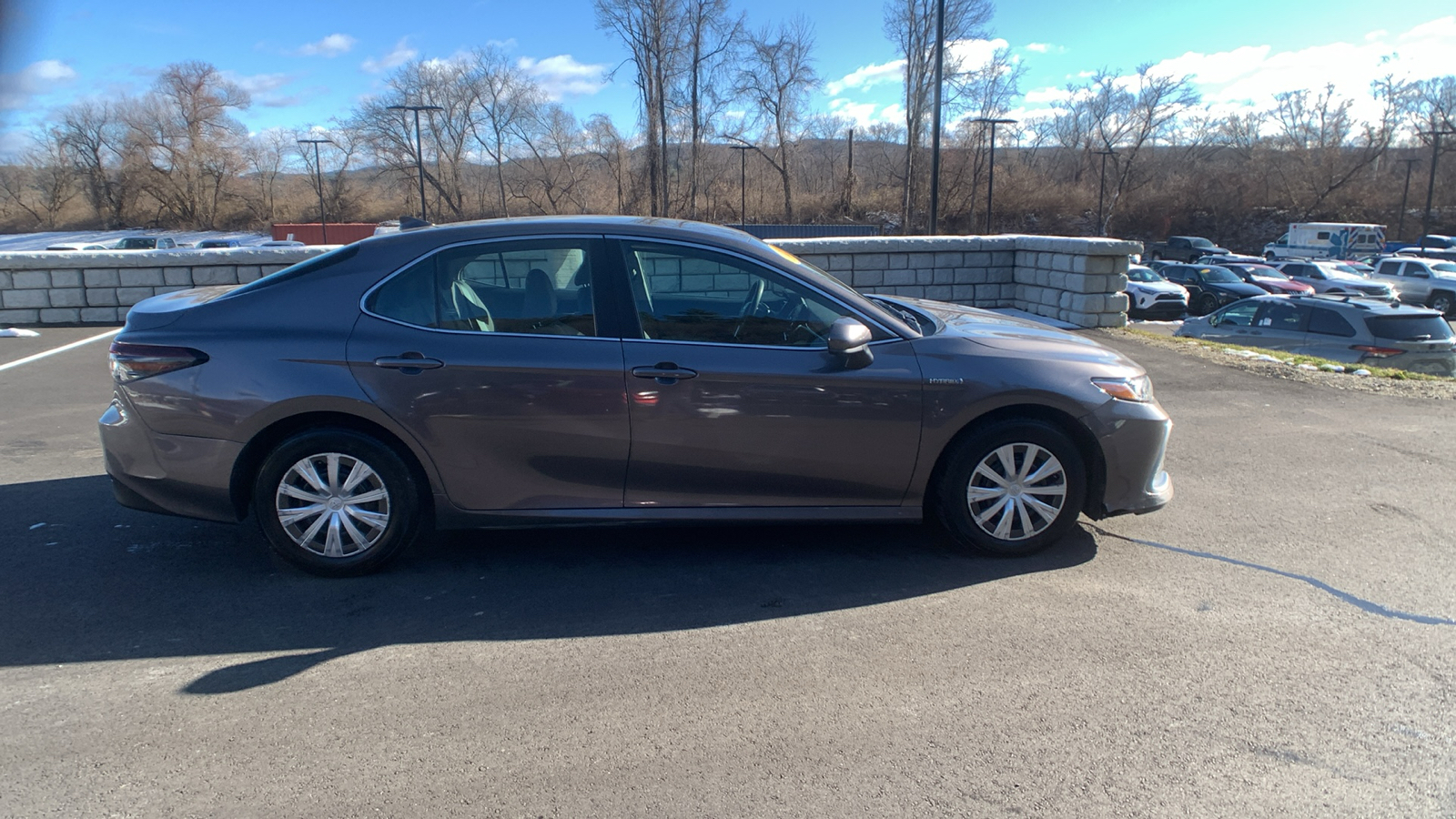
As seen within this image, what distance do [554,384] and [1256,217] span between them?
7025cm

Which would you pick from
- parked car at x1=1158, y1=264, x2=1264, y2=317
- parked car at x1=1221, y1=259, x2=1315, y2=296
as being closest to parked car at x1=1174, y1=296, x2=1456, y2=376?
parked car at x1=1221, y1=259, x2=1315, y2=296

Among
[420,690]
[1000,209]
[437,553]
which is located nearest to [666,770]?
[420,690]

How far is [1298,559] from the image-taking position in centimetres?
428

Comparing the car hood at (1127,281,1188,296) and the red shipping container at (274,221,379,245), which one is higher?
the red shipping container at (274,221,379,245)

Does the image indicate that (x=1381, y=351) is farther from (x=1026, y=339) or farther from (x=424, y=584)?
A: (x=424, y=584)

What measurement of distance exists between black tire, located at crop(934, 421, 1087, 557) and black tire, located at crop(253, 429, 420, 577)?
2.52 meters

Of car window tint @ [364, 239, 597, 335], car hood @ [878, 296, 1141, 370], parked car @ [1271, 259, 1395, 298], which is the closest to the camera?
car window tint @ [364, 239, 597, 335]

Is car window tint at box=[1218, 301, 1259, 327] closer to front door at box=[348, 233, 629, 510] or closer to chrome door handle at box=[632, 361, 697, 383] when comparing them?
chrome door handle at box=[632, 361, 697, 383]

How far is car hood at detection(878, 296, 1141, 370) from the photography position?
4262 millimetres

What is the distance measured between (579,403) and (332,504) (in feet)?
4.00

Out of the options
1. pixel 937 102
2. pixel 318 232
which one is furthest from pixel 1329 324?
pixel 318 232

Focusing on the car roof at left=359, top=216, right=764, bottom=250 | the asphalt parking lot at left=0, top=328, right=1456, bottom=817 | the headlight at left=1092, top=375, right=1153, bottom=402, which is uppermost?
the car roof at left=359, top=216, right=764, bottom=250

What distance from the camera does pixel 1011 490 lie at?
13.7 feet

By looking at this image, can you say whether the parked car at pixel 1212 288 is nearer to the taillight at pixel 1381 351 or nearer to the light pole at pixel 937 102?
the light pole at pixel 937 102
